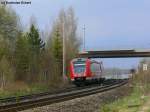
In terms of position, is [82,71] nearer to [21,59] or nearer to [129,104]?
[21,59]

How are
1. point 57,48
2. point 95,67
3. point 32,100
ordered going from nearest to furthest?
point 32,100
point 95,67
point 57,48

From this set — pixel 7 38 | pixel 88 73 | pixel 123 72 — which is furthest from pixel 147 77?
pixel 123 72

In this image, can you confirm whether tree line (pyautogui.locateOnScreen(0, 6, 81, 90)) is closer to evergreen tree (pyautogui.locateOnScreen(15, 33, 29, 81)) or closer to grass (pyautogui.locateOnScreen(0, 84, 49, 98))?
evergreen tree (pyautogui.locateOnScreen(15, 33, 29, 81))

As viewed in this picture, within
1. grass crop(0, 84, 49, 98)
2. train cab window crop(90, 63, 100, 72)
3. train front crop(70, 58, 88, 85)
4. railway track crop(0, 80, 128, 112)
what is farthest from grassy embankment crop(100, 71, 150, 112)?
train cab window crop(90, 63, 100, 72)

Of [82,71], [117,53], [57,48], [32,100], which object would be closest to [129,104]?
[32,100]

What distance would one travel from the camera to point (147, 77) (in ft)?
191

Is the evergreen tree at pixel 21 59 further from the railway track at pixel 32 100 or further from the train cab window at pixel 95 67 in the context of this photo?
the railway track at pixel 32 100

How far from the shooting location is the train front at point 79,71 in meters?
57.3

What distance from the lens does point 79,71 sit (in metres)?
58.0

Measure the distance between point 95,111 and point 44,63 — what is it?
138 ft

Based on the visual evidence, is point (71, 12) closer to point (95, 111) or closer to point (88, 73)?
point (88, 73)

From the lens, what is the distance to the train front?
188 feet

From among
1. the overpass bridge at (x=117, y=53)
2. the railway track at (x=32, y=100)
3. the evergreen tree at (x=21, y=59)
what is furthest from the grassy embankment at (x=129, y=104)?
the overpass bridge at (x=117, y=53)

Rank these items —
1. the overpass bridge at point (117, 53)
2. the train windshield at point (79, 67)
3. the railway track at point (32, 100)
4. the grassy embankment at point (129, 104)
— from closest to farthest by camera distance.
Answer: the railway track at point (32, 100) → the grassy embankment at point (129, 104) → the train windshield at point (79, 67) → the overpass bridge at point (117, 53)
